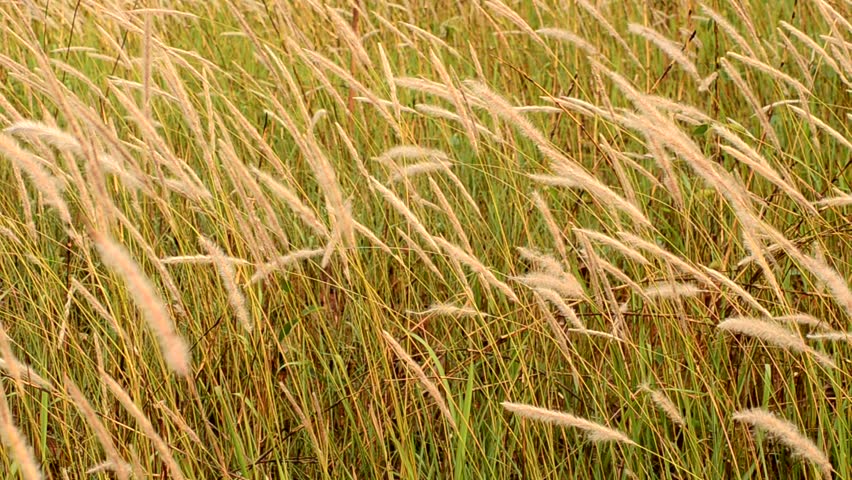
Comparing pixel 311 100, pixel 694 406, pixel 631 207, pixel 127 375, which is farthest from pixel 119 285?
pixel 311 100

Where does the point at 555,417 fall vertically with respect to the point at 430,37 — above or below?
below

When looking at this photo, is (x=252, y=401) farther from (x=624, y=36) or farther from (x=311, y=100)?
(x=624, y=36)

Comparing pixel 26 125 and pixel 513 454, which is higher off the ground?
pixel 26 125

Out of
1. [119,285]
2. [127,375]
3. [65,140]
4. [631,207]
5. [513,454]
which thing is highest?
[65,140]

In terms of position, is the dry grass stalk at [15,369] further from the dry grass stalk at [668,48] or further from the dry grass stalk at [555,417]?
the dry grass stalk at [668,48]

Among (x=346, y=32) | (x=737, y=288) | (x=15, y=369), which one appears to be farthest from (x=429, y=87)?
(x=15, y=369)

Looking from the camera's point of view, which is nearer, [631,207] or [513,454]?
[631,207]

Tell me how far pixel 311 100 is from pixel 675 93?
47.6 inches

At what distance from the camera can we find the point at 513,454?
187 centimetres

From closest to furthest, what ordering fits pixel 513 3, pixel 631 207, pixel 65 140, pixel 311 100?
1. pixel 65 140
2. pixel 631 207
3. pixel 311 100
4. pixel 513 3

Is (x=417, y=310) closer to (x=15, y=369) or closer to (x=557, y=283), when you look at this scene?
(x=557, y=283)

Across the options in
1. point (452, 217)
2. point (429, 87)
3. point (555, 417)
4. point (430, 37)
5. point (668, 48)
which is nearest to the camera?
point (555, 417)

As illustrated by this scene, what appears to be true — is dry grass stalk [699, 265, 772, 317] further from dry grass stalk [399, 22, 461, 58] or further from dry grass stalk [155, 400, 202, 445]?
dry grass stalk [399, 22, 461, 58]

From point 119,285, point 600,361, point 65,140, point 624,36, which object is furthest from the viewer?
point 624,36
